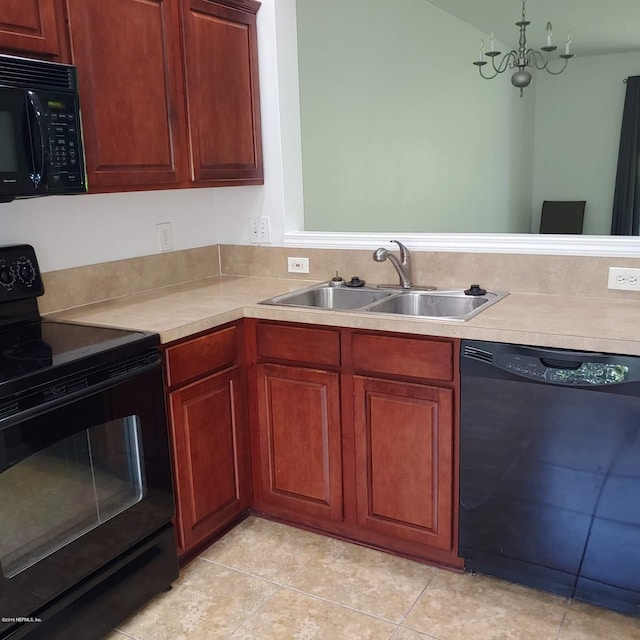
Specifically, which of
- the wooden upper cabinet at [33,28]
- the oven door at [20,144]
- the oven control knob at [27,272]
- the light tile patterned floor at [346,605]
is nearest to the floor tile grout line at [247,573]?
the light tile patterned floor at [346,605]

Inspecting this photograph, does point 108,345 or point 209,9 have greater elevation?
point 209,9

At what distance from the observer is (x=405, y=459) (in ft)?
7.14

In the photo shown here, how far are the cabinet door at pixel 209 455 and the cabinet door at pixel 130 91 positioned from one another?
2.50ft

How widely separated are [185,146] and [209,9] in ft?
1.77

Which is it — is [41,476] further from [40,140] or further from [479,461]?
[479,461]

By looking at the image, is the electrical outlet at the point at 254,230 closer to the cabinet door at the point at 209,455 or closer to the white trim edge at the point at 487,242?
the white trim edge at the point at 487,242

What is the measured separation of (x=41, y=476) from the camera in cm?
167

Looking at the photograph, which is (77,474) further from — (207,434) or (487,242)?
(487,242)

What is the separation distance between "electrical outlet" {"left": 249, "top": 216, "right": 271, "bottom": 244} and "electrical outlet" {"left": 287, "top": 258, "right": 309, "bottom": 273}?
0.15m

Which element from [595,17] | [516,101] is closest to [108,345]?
Answer: [595,17]

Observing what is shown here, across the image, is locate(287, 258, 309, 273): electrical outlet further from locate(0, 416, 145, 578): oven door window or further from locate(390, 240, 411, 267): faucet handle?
locate(0, 416, 145, 578): oven door window

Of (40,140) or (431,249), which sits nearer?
(40,140)

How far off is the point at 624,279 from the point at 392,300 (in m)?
0.82

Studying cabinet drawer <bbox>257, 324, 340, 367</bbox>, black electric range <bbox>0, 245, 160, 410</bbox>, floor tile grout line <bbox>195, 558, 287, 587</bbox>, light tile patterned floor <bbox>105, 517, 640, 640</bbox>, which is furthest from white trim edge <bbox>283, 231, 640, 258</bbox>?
floor tile grout line <bbox>195, 558, 287, 587</bbox>
